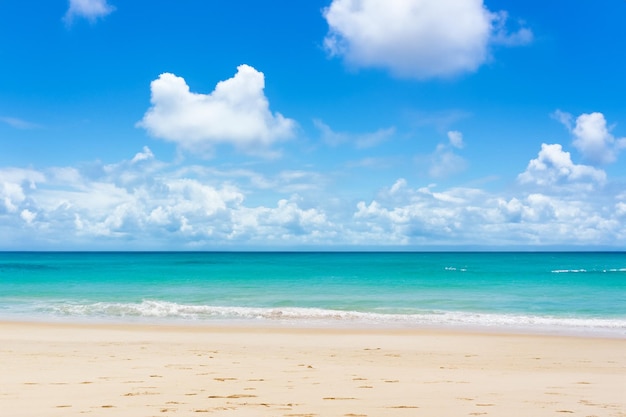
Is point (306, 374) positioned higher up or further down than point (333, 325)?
higher up

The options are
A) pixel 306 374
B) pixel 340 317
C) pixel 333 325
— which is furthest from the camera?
pixel 340 317

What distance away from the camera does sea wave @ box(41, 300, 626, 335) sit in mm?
20922

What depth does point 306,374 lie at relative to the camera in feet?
35.6

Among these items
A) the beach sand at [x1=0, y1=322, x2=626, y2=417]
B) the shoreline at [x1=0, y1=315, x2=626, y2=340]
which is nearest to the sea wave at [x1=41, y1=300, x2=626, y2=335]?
the shoreline at [x1=0, y1=315, x2=626, y2=340]

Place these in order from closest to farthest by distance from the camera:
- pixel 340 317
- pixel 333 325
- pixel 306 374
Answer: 1. pixel 306 374
2. pixel 333 325
3. pixel 340 317

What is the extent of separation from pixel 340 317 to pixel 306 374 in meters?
12.4

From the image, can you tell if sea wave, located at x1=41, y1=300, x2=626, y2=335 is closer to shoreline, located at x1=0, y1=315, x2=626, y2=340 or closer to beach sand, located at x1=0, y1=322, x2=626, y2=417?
shoreline, located at x1=0, y1=315, x2=626, y2=340

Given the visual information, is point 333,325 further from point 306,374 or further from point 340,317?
point 306,374

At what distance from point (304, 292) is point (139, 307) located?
13761mm

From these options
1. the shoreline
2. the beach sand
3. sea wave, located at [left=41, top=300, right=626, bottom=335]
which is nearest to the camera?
the beach sand

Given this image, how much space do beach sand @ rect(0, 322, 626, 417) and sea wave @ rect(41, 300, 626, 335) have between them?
3504 millimetres

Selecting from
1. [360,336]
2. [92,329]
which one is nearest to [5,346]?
[92,329]

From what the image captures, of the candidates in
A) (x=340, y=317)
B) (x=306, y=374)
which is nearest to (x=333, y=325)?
(x=340, y=317)

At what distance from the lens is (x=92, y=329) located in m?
18.5
